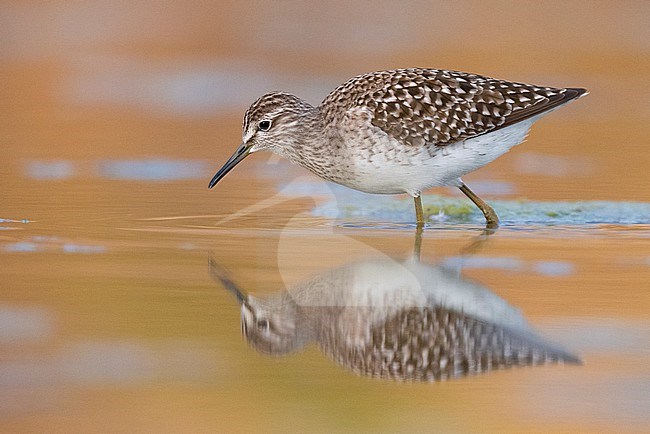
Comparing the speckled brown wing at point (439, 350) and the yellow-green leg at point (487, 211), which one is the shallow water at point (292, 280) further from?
the yellow-green leg at point (487, 211)

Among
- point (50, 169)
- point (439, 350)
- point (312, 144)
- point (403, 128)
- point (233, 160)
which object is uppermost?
point (403, 128)

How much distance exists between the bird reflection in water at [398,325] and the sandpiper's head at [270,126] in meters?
2.70

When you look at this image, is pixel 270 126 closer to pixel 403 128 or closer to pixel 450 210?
pixel 403 128

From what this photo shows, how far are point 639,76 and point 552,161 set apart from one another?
18.2ft

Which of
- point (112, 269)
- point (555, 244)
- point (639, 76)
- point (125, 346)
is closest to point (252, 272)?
point (112, 269)

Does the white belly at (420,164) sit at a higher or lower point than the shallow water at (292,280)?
higher

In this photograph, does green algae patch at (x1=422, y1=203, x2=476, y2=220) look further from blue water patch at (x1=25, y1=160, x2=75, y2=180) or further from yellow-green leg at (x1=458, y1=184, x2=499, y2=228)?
blue water patch at (x1=25, y1=160, x2=75, y2=180)

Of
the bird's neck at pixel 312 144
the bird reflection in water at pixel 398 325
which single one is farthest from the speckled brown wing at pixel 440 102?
the bird reflection in water at pixel 398 325

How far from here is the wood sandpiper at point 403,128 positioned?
1001 cm

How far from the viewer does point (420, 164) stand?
10.0 meters

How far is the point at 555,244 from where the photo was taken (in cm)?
927

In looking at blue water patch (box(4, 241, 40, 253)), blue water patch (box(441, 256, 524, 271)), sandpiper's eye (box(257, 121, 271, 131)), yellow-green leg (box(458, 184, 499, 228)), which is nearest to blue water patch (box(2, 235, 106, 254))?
blue water patch (box(4, 241, 40, 253))

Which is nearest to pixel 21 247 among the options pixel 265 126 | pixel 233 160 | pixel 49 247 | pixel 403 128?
pixel 49 247

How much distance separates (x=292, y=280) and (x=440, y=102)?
122 inches
